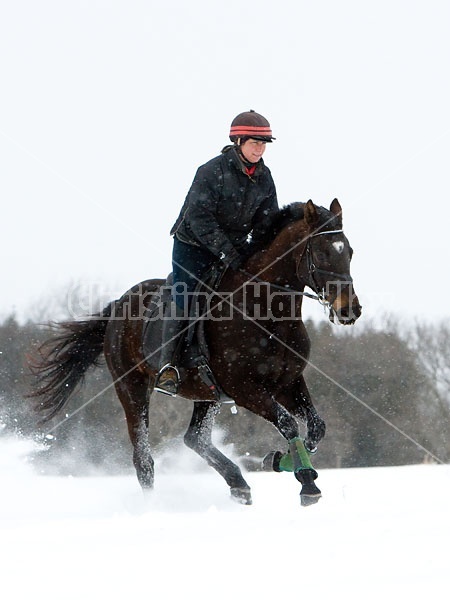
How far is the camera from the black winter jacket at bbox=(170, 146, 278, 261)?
7.30 m

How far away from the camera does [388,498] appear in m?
6.89

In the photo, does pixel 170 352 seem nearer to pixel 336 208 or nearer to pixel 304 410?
pixel 304 410

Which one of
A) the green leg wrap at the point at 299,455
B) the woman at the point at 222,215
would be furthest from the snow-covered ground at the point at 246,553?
the woman at the point at 222,215

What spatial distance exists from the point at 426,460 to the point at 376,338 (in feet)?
41.2

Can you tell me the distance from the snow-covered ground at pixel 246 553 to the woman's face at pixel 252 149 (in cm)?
299

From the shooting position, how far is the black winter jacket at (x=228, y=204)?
7.30 meters

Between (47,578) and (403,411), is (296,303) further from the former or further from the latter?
(403,411)

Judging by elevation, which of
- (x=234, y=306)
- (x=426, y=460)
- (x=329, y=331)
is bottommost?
(x=426, y=460)

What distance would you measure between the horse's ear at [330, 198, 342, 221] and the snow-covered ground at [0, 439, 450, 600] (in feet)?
7.64

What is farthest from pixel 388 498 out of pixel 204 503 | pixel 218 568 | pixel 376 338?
pixel 376 338

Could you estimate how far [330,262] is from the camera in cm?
651

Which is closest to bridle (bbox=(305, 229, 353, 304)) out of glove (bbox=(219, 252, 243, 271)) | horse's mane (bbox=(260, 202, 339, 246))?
horse's mane (bbox=(260, 202, 339, 246))

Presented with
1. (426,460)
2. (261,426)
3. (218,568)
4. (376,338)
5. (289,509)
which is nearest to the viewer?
(218,568)

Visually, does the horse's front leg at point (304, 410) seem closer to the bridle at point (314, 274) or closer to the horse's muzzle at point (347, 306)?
the bridle at point (314, 274)
